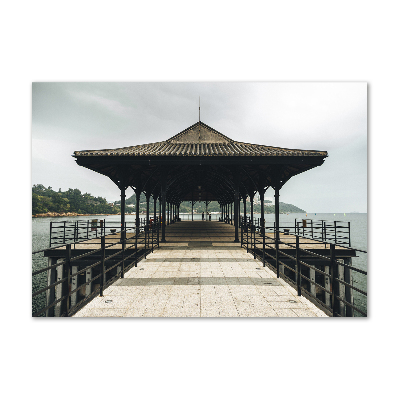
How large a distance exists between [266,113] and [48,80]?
559cm

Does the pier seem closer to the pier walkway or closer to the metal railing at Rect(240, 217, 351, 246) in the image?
the pier walkway

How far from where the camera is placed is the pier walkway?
392 cm

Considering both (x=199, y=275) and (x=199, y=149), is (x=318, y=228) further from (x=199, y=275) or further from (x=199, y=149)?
(x=199, y=275)

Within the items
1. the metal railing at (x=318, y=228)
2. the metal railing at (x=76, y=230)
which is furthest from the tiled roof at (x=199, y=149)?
the metal railing at (x=76, y=230)

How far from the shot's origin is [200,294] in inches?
181

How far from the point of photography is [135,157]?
10281 millimetres

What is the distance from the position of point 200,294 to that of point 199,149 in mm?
7896

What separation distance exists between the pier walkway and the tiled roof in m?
5.06

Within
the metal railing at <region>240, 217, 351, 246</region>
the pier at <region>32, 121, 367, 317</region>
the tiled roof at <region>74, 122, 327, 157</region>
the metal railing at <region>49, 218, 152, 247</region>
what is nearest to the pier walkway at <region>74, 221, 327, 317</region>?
the pier at <region>32, 121, 367, 317</region>

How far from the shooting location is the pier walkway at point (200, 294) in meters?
3.92

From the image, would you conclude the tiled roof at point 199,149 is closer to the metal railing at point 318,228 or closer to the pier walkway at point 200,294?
the metal railing at point 318,228

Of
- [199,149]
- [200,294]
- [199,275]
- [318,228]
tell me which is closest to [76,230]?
[199,149]

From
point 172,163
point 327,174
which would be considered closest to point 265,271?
point 327,174
